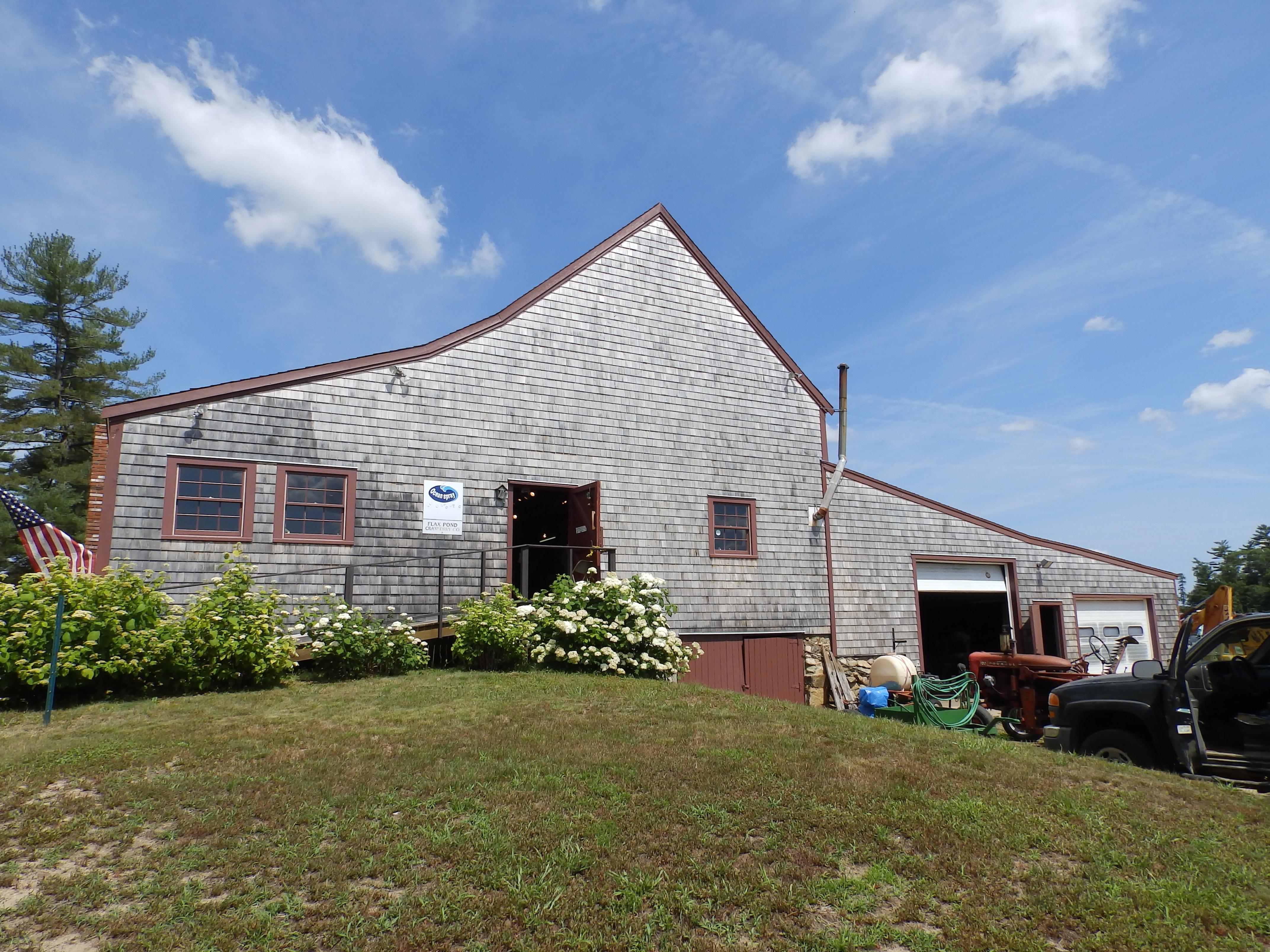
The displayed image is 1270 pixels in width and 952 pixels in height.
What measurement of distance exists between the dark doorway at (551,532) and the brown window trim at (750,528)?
8.29 ft

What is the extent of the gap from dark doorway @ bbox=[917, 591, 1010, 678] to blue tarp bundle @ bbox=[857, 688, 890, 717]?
6.48m

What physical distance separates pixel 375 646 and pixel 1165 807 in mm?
9751

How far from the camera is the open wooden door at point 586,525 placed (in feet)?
51.2

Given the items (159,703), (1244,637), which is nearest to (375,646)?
(159,703)

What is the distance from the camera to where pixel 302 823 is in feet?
19.4

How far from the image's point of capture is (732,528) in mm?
17328

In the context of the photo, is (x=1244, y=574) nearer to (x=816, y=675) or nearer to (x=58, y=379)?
(x=816, y=675)

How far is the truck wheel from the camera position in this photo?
27.0ft

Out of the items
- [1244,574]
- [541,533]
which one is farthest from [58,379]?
[1244,574]

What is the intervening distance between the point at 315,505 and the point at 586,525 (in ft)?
16.1

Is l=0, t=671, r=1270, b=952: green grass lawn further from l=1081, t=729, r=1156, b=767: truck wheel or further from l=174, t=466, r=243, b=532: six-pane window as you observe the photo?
l=174, t=466, r=243, b=532: six-pane window

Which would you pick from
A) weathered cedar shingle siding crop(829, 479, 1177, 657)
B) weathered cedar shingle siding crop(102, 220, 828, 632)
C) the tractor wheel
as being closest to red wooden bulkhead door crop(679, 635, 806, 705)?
weathered cedar shingle siding crop(102, 220, 828, 632)

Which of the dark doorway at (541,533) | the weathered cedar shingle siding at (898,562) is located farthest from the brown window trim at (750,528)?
the dark doorway at (541,533)

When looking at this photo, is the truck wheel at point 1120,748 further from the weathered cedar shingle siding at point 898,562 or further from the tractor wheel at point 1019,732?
the weathered cedar shingle siding at point 898,562
